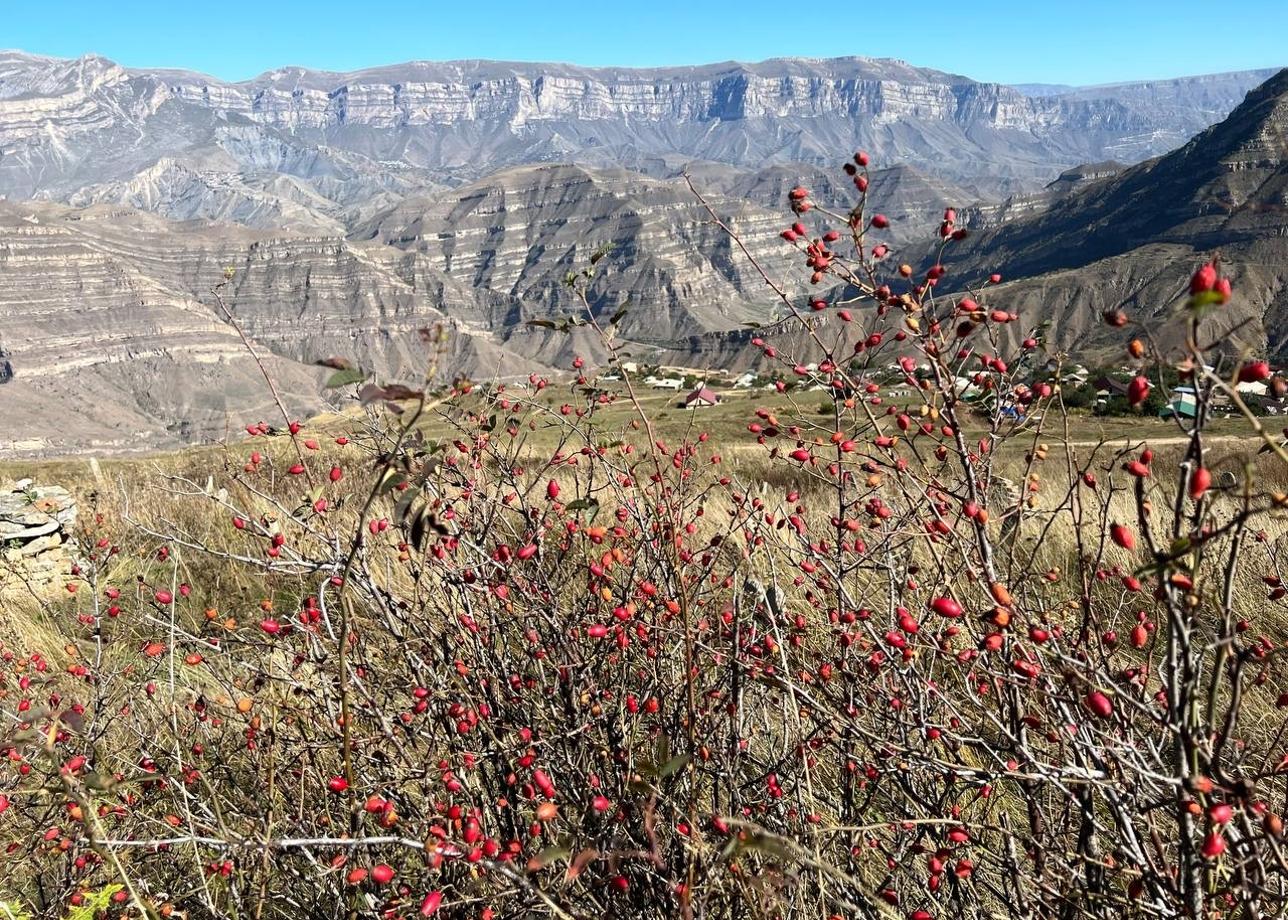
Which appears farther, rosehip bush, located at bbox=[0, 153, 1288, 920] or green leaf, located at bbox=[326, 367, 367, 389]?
rosehip bush, located at bbox=[0, 153, 1288, 920]

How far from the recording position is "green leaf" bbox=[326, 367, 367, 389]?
60.1 inches

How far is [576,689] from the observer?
2.71 m

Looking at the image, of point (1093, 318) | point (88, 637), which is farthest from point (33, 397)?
point (88, 637)

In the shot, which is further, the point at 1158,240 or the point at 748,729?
the point at 1158,240

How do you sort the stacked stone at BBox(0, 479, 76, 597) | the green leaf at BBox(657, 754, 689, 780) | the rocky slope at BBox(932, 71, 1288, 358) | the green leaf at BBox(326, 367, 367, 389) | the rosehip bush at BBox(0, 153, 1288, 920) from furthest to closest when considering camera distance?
the rocky slope at BBox(932, 71, 1288, 358)
the stacked stone at BBox(0, 479, 76, 597)
the rosehip bush at BBox(0, 153, 1288, 920)
the green leaf at BBox(326, 367, 367, 389)
the green leaf at BBox(657, 754, 689, 780)

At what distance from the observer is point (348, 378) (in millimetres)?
1551

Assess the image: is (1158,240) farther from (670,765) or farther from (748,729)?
(670,765)

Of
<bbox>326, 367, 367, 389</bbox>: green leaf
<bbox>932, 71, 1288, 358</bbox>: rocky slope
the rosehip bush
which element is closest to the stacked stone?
the rosehip bush

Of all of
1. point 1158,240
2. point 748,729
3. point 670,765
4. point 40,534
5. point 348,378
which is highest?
point 1158,240

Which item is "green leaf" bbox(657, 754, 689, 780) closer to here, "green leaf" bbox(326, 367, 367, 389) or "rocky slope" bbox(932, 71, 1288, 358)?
"green leaf" bbox(326, 367, 367, 389)

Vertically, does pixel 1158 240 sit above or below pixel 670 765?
above

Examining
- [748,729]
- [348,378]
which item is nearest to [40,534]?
[748,729]

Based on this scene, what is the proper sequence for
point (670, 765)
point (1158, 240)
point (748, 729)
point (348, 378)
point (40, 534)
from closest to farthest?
point (670, 765), point (348, 378), point (748, 729), point (40, 534), point (1158, 240)

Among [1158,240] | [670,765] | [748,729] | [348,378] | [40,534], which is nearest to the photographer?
[670,765]
